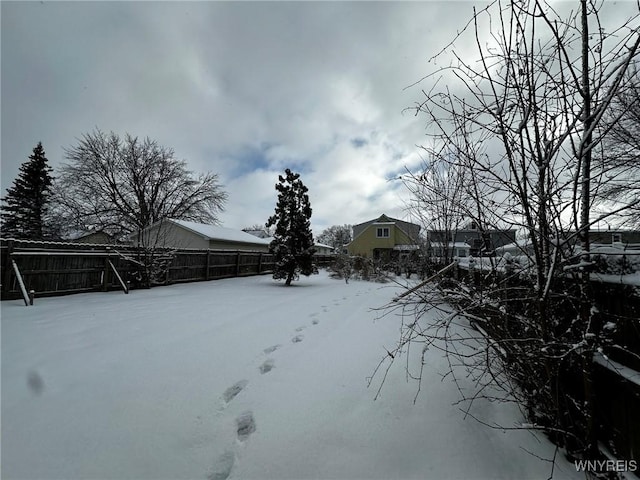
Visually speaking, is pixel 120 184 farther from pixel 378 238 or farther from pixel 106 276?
pixel 378 238

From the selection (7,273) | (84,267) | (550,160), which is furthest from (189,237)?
(550,160)

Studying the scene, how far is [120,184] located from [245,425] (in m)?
22.4

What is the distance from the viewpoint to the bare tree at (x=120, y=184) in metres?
16.9

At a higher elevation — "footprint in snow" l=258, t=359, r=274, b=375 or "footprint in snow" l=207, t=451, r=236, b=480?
"footprint in snow" l=258, t=359, r=274, b=375

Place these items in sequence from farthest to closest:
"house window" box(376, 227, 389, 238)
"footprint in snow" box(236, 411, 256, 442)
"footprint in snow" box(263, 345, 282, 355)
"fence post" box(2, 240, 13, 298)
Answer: "house window" box(376, 227, 389, 238) → "fence post" box(2, 240, 13, 298) → "footprint in snow" box(263, 345, 282, 355) → "footprint in snow" box(236, 411, 256, 442)

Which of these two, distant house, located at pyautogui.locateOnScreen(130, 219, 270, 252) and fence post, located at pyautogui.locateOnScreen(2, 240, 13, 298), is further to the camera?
distant house, located at pyautogui.locateOnScreen(130, 219, 270, 252)

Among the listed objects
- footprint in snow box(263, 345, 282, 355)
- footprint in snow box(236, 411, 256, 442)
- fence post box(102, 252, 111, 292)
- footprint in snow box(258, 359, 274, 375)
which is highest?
fence post box(102, 252, 111, 292)

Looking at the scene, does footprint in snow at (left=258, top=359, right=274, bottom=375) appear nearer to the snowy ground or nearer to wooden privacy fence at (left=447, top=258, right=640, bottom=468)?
the snowy ground

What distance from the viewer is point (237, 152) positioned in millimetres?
12367

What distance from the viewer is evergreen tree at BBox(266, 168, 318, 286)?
10312 millimetres

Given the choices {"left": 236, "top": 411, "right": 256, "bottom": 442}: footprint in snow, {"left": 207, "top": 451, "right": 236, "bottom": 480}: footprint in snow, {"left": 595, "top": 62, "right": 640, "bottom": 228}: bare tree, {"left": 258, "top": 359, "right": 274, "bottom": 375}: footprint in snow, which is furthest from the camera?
{"left": 258, "top": 359, "right": 274, "bottom": 375}: footprint in snow

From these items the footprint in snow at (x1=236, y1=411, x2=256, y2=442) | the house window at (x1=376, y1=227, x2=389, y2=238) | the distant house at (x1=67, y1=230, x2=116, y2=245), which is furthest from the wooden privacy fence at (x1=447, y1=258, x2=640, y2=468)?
the house window at (x1=376, y1=227, x2=389, y2=238)

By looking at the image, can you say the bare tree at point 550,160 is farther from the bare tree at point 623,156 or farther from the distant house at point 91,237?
the distant house at point 91,237

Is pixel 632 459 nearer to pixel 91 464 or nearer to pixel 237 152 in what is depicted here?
pixel 91 464
